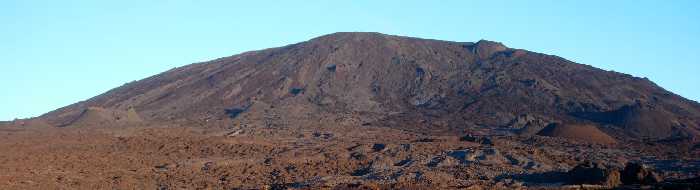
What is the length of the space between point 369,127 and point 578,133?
1371 centimetres

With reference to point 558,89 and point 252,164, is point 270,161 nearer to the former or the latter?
point 252,164

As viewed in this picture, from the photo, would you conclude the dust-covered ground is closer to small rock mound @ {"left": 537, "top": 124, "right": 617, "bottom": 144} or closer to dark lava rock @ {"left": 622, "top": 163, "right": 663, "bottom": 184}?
dark lava rock @ {"left": 622, "top": 163, "right": 663, "bottom": 184}

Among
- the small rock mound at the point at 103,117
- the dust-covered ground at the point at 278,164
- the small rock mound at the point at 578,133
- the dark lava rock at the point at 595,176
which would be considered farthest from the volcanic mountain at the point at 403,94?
the dark lava rock at the point at 595,176

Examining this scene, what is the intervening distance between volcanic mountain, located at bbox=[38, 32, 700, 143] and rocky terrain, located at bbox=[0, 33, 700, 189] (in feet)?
0.69

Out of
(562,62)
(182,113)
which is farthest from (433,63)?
(182,113)

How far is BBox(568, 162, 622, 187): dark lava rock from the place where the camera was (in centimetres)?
2553

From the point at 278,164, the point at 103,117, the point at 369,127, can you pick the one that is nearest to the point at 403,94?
the point at 369,127

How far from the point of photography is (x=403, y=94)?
68.1 meters

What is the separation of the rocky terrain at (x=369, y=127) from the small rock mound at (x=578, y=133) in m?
0.13

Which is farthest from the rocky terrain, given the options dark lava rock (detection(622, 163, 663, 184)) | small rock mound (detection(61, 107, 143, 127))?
small rock mound (detection(61, 107, 143, 127))

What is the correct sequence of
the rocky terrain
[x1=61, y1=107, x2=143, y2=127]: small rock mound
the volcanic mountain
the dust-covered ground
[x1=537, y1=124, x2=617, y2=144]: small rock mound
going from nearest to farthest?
the dust-covered ground, the rocky terrain, [x1=537, y1=124, x2=617, y2=144]: small rock mound, [x1=61, y1=107, x2=143, y2=127]: small rock mound, the volcanic mountain

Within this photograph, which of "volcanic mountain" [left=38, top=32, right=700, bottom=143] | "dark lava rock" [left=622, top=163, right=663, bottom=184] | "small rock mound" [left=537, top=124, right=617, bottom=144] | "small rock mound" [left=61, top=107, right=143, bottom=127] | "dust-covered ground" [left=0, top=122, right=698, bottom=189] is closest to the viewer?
"dark lava rock" [left=622, top=163, right=663, bottom=184]

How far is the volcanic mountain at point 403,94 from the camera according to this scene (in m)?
58.4

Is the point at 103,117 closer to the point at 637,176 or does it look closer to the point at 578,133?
the point at 578,133
